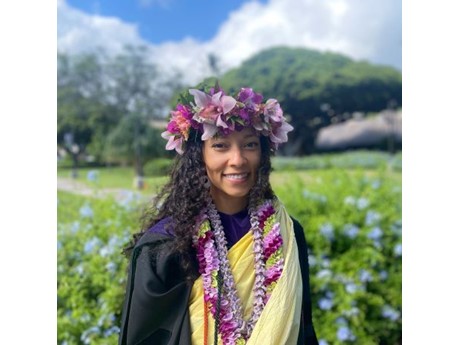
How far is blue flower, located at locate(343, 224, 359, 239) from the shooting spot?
375cm

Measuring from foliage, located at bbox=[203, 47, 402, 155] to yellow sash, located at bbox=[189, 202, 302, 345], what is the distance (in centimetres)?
735

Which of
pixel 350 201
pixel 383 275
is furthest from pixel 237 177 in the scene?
pixel 350 201

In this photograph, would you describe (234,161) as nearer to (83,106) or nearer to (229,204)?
(229,204)

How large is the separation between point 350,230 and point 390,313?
635 mm

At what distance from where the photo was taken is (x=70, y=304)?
3221 millimetres

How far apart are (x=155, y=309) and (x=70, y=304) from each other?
5.98 feet

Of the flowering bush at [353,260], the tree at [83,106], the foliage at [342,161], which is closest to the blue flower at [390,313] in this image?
the flowering bush at [353,260]

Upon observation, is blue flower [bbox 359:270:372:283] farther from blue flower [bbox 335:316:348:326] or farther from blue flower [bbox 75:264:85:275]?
blue flower [bbox 75:264:85:275]

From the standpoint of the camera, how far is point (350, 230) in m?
3.76

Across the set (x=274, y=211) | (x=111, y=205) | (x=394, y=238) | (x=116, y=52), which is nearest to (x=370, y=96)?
(x=116, y=52)

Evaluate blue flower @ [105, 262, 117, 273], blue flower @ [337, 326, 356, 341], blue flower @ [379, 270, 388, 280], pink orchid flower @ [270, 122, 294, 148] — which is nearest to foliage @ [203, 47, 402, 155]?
blue flower @ [379, 270, 388, 280]

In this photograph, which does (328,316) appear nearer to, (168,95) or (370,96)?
(168,95)

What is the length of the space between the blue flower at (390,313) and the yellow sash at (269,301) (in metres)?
2.11

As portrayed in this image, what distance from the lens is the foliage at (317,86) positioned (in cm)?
914
